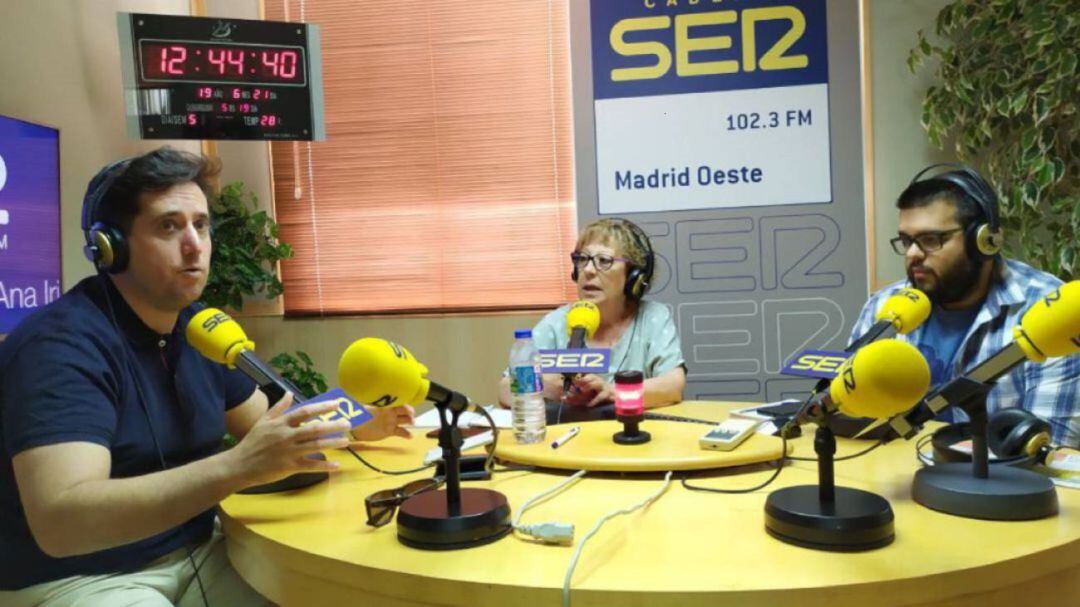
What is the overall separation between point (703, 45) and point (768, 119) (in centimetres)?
43

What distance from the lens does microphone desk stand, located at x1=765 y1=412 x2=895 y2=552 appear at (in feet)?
3.30

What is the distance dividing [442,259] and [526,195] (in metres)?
0.50

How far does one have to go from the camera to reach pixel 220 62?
3.00m

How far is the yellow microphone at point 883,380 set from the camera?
947 millimetres

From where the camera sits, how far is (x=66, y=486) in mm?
1121

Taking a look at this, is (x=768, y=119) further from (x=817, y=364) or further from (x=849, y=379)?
(x=849, y=379)

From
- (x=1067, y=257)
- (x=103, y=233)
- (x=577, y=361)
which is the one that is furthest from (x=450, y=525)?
(x=1067, y=257)

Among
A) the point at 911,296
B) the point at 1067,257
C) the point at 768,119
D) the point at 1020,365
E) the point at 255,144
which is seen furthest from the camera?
the point at 255,144

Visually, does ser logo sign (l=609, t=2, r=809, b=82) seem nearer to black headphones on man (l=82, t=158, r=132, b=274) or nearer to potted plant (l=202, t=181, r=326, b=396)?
potted plant (l=202, t=181, r=326, b=396)

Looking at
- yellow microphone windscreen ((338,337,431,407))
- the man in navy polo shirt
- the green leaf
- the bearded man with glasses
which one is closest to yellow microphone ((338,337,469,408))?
yellow microphone windscreen ((338,337,431,407))

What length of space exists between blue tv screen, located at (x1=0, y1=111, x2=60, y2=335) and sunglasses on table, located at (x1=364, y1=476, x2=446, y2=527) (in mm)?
1574

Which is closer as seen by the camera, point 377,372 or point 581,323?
point 377,372

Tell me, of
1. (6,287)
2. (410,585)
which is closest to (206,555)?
(410,585)

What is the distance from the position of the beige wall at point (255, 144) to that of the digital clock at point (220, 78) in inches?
7.4
